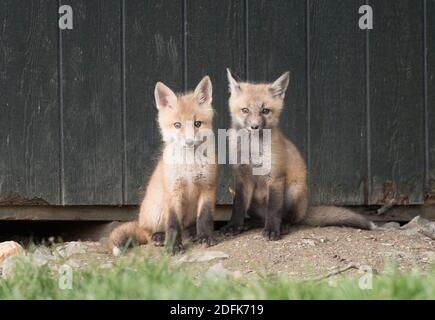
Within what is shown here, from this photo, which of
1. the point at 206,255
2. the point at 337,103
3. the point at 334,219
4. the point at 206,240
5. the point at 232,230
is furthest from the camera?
the point at 337,103

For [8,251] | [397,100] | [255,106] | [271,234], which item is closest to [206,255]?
[271,234]

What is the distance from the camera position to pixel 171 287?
2.85 meters

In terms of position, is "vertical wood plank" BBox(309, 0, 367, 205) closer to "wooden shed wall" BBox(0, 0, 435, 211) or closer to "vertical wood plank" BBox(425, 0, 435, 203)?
"wooden shed wall" BBox(0, 0, 435, 211)

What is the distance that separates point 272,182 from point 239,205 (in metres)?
0.25

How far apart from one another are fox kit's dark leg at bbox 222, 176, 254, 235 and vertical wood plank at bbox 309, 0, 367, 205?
0.91 m

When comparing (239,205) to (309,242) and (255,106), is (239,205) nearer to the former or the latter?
(309,242)

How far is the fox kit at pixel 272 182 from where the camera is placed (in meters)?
4.45

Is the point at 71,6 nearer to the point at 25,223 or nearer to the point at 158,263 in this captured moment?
the point at 25,223

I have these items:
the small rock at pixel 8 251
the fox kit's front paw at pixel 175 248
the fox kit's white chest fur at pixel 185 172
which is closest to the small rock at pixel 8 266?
the small rock at pixel 8 251

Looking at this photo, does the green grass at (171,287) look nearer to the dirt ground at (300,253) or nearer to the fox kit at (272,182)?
the dirt ground at (300,253)

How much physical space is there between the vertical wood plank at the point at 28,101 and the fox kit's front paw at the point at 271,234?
1.66 meters

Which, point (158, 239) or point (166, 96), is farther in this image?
point (158, 239)

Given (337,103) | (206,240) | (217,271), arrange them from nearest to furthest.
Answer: (217,271) → (206,240) → (337,103)

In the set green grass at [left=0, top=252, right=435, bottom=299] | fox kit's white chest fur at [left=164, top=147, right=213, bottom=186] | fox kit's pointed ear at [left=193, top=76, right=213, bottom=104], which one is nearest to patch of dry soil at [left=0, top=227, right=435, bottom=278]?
fox kit's white chest fur at [left=164, top=147, right=213, bottom=186]
